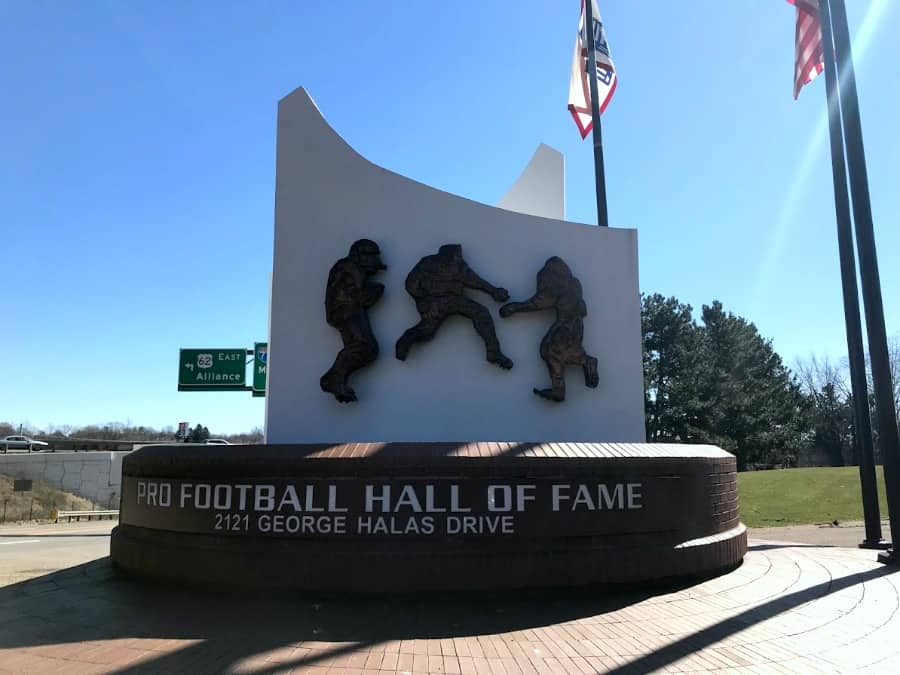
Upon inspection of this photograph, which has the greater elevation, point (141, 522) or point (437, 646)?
point (141, 522)

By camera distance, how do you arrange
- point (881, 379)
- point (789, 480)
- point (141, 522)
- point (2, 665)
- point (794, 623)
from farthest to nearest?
1. point (789, 480)
2. point (881, 379)
3. point (141, 522)
4. point (794, 623)
5. point (2, 665)

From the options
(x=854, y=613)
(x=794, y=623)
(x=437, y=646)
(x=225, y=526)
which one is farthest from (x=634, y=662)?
(x=225, y=526)

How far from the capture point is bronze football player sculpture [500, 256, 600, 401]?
8.94 m

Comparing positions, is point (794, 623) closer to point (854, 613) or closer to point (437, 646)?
point (854, 613)

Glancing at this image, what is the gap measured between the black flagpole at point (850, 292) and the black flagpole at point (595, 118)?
14.3 feet

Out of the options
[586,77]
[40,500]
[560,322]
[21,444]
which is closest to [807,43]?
[586,77]

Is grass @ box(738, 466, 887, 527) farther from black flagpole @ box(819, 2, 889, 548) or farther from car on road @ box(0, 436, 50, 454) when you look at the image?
car on road @ box(0, 436, 50, 454)

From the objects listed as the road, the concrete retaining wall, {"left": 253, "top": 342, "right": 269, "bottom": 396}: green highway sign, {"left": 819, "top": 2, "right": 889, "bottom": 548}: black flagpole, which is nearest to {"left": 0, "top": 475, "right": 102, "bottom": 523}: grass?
the concrete retaining wall

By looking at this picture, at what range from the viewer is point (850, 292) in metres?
10.4

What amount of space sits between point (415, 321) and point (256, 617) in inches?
173

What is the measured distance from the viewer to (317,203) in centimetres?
919

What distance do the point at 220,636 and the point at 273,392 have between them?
412 centimetres

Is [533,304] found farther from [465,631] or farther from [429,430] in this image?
[465,631]

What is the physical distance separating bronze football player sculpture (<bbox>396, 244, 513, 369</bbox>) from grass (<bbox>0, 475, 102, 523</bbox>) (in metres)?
33.1
